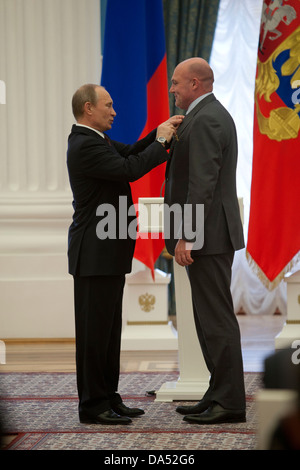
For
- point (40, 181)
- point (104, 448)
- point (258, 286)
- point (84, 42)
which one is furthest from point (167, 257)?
point (104, 448)

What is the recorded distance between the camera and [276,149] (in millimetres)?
5258

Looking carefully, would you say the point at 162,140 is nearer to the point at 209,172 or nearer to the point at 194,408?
the point at 209,172

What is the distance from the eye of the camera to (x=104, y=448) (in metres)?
2.72

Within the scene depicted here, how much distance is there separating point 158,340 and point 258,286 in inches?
76.2

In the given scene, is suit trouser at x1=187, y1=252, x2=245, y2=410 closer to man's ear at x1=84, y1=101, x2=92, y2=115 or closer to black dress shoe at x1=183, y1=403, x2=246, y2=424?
black dress shoe at x1=183, y1=403, x2=246, y2=424

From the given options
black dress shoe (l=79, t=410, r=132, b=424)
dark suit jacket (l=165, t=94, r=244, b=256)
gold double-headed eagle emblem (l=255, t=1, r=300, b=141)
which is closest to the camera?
dark suit jacket (l=165, t=94, r=244, b=256)

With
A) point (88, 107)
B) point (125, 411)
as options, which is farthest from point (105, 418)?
point (88, 107)

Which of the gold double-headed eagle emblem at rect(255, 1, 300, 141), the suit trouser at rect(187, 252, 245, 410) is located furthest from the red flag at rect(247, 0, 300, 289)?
the suit trouser at rect(187, 252, 245, 410)

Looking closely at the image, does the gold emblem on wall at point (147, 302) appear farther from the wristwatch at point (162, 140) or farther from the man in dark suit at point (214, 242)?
the wristwatch at point (162, 140)

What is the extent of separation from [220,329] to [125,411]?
611 millimetres

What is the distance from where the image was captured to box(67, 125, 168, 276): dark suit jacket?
3.04m
